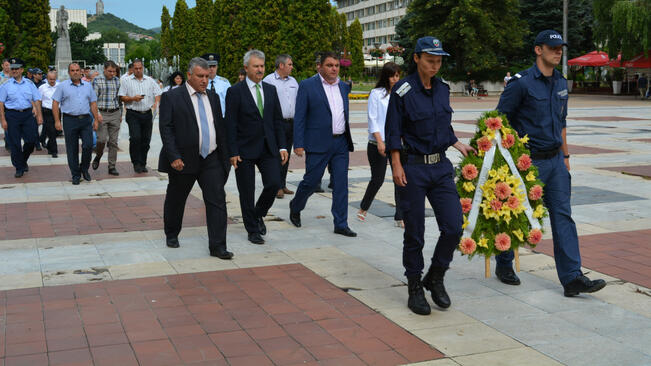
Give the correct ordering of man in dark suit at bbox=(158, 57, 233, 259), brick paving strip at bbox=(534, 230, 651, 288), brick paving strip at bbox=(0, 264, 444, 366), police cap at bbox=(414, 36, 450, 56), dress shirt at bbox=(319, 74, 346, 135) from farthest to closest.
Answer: dress shirt at bbox=(319, 74, 346, 135) < man in dark suit at bbox=(158, 57, 233, 259) < brick paving strip at bbox=(534, 230, 651, 288) < police cap at bbox=(414, 36, 450, 56) < brick paving strip at bbox=(0, 264, 444, 366)

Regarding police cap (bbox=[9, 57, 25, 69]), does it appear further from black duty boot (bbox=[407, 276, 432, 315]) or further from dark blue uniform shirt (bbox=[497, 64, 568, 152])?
black duty boot (bbox=[407, 276, 432, 315])

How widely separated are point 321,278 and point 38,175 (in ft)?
28.1

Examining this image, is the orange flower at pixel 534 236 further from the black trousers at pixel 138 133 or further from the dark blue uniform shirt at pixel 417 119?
the black trousers at pixel 138 133

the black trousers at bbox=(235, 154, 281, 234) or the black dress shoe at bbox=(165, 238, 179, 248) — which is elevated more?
the black trousers at bbox=(235, 154, 281, 234)

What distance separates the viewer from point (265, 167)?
796cm

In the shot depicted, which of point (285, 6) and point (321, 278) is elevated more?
point (285, 6)

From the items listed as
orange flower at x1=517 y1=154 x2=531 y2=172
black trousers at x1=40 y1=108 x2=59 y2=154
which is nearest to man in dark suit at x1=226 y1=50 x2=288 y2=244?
orange flower at x1=517 y1=154 x2=531 y2=172

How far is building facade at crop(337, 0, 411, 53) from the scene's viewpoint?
122 m

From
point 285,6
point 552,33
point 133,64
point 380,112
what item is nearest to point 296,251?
point 380,112

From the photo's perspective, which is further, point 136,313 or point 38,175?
point 38,175

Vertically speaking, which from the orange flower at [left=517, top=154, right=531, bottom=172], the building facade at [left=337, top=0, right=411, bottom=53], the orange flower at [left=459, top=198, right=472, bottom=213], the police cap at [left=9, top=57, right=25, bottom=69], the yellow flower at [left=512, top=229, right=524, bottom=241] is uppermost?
the building facade at [left=337, top=0, right=411, bottom=53]

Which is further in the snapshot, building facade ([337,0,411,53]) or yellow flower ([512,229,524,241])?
building facade ([337,0,411,53])

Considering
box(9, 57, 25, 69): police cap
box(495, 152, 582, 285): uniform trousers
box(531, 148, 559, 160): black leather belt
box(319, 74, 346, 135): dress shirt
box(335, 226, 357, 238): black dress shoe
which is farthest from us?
box(9, 57, 25, 69): police cap

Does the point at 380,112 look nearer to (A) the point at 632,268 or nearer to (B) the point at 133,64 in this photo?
(A) the point at 632,268
